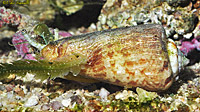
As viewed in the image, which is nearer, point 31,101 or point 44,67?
point 44,67

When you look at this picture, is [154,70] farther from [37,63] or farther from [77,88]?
[37,63]

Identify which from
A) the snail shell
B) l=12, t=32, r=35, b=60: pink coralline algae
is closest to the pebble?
the snail shell

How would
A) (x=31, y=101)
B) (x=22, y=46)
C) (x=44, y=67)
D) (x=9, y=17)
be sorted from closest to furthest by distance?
(x=44, y=67) < (x=31, y=101) < (x=22, y=46) < (x=9, y=17)

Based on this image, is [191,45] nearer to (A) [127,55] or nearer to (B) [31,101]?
(A) [127,55]

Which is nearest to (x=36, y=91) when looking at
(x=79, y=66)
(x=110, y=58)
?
(x=79, y=66)

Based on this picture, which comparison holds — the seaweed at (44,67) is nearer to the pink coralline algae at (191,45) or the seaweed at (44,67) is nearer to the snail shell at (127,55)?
the snail shell at (127,55)

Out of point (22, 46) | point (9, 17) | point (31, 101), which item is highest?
point (9, 17)

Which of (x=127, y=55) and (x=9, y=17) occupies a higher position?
(x=9, y=17)

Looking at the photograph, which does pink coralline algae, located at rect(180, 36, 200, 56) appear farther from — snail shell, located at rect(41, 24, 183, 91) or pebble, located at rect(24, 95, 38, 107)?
pebble, located at rect(24, 95, 38, 107)

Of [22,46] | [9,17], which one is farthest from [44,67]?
[9,17]
